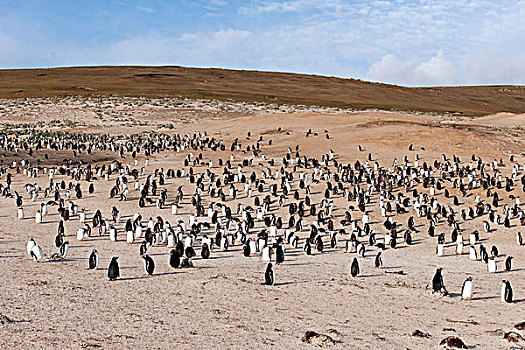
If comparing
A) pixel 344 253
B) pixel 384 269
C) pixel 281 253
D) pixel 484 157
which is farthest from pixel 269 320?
pixel 484 157

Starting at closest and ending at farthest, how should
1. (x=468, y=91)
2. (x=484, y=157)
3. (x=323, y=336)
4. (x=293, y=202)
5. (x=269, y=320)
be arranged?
(x=323, y=336), (x=269, y=320), (x=293, y=202), (x=484, y=157), (x=468, y=91)

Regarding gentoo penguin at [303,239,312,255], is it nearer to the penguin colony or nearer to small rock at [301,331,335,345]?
the penguin colony

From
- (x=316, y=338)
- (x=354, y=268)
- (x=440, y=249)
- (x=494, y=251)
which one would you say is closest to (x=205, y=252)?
(x=354, y=268)

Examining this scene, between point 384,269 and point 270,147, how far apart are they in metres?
21.1

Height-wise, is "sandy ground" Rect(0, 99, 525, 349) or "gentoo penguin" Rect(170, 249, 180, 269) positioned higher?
"gentoo penguin" Rect(170, 249, 180, 269)

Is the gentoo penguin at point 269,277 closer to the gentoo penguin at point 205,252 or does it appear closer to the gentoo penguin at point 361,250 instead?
the gentoo penguin at point 205,252

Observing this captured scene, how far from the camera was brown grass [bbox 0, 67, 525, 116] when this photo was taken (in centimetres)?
9106

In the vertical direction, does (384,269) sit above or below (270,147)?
below

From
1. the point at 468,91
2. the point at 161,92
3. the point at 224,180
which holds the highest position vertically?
the point at 468,91

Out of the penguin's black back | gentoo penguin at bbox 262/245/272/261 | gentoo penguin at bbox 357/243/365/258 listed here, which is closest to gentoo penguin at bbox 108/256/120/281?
the penguin's black back

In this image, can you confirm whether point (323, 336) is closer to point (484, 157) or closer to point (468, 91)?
point (484, 157)

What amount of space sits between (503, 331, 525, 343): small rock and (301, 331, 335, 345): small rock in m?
2.99

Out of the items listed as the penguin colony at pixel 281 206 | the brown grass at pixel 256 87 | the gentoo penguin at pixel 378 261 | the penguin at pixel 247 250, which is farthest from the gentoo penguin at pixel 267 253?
the brown grass at pixel 256 87

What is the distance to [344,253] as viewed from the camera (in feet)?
53.0
